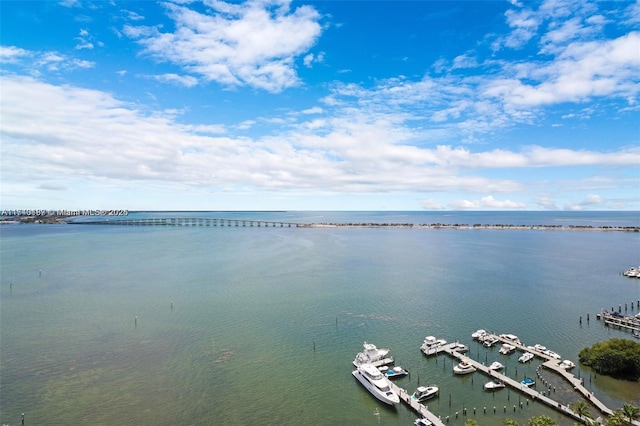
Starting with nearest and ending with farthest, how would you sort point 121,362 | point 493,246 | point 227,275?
point 121,362 → point 227,275 → point 493,246

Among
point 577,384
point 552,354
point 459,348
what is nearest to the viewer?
point 577,384

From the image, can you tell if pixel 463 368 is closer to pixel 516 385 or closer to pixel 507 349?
pixel 516 385

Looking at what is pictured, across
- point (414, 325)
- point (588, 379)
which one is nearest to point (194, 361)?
point (414, 325)

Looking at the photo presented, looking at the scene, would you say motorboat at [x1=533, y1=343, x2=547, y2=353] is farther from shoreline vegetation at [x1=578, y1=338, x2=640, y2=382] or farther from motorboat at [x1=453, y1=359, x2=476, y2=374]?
motorboat at [x1=453, y1=359, x2=476, y2=374]

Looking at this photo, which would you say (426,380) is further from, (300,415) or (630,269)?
(630,269)

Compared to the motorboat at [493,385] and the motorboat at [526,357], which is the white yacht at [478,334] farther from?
the motorboat at [493,385]

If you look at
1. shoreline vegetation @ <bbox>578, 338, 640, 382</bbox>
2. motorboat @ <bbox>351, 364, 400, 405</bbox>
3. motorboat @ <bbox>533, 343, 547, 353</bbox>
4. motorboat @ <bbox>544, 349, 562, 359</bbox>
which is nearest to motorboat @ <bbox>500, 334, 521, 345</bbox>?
motorboat @ <bbox>533, 343, 547, 353</bbox>

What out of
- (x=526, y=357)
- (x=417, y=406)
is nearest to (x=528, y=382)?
(x=526, y=357)
